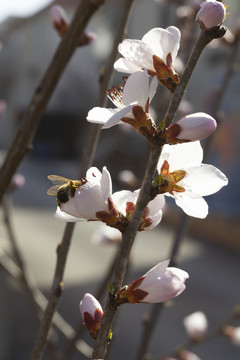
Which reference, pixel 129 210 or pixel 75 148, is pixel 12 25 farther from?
pixel 129 210

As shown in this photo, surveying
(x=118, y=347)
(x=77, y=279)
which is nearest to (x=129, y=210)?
(x=118, y=347)

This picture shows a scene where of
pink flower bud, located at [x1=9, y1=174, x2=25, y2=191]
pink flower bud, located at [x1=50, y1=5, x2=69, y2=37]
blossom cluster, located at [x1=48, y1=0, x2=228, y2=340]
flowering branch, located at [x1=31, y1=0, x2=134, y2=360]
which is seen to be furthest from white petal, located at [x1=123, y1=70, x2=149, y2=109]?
pink flower bud, located at [x1=9, y1=174, x2=25, y2=191]

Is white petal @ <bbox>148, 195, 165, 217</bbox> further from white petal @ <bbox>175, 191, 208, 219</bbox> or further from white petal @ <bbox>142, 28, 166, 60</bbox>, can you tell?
white petal @ <bbox>142, 28, 166, 60</bbox>

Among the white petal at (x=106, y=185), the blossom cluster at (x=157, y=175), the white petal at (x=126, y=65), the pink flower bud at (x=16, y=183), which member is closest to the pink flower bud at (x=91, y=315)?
the blossom cluster at (x=157, y=175)

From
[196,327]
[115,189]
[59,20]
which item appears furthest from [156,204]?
[115,189]

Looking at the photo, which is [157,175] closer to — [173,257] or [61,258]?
[61,258]

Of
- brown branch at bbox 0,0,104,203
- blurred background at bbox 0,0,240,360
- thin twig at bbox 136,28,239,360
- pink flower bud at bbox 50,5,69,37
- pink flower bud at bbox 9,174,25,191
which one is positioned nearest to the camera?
brown branch at bbox 0,0,104,203

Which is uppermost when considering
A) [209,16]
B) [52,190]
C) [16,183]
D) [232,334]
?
[209,16]
